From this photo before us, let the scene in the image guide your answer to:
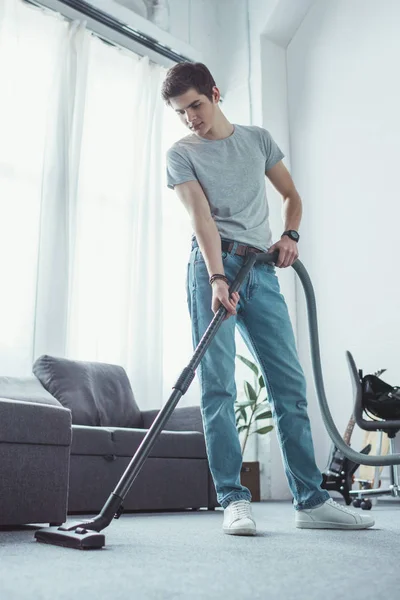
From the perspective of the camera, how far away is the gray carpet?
1.00m

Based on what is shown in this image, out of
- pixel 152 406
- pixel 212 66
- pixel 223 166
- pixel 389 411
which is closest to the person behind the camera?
pixel 223 166

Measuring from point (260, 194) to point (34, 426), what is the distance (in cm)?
101

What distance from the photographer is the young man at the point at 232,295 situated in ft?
6.22

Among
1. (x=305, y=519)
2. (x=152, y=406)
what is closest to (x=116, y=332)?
(x=152, y=406)

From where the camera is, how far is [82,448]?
287 centimetres

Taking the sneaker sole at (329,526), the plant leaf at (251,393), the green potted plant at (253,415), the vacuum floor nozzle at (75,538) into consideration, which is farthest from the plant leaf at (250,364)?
the vacuum floor nozzle at (75,538)

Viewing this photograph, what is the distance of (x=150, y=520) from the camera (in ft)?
8.30

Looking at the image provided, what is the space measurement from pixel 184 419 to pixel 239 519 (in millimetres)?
1880

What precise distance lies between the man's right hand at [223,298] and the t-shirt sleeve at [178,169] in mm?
365

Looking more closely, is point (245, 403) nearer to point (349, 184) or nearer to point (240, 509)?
point (349, 184)

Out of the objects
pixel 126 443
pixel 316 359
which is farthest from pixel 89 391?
pixel 316 359

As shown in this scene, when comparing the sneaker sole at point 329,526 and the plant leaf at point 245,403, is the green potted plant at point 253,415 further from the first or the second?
the sneaker sole at point 329,526

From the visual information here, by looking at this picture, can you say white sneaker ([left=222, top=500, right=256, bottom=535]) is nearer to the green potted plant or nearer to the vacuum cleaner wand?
the vacuum cleaner wand

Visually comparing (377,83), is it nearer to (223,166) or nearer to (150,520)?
(223,166)
